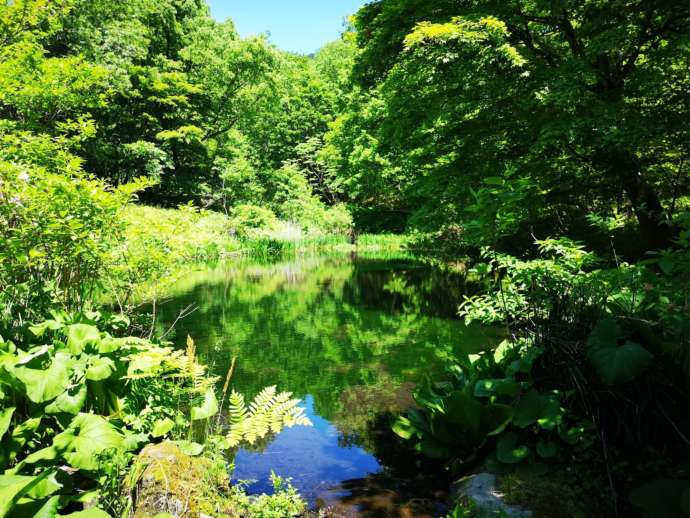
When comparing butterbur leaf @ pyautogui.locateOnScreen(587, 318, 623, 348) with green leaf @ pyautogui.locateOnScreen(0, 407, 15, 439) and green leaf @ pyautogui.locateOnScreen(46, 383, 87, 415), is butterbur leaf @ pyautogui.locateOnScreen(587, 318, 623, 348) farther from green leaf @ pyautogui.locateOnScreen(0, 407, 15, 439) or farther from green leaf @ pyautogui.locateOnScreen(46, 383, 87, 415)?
green leaf @ pyautogui.locateOnScreen(0, 407, 15, 439)

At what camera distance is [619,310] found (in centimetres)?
326

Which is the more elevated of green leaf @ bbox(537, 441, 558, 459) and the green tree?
the green tree

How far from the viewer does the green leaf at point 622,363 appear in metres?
2.44

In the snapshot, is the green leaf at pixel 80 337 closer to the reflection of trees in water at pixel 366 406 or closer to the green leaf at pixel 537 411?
the reflection of trees in water at pixel 366 406

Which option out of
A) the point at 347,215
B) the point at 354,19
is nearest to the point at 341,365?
the point at 354,19

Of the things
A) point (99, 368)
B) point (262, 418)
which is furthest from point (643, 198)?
point (99, 368)

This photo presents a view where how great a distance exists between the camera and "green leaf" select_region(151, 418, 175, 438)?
306cm

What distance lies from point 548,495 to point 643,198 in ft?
19.4

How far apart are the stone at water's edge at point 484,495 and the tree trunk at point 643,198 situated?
5277 millimetres

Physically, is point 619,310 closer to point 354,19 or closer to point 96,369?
point 96,369

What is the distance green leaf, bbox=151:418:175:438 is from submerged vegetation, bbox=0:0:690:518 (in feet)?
0.05

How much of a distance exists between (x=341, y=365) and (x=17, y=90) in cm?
745

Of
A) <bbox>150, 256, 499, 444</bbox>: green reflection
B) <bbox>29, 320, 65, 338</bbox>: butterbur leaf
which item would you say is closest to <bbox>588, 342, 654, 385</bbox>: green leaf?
<bbox>150, 256, 499, 444</bbox>: green reflection

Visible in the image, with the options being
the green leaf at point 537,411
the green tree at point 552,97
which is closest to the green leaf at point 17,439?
the green leaf at point 537,411
